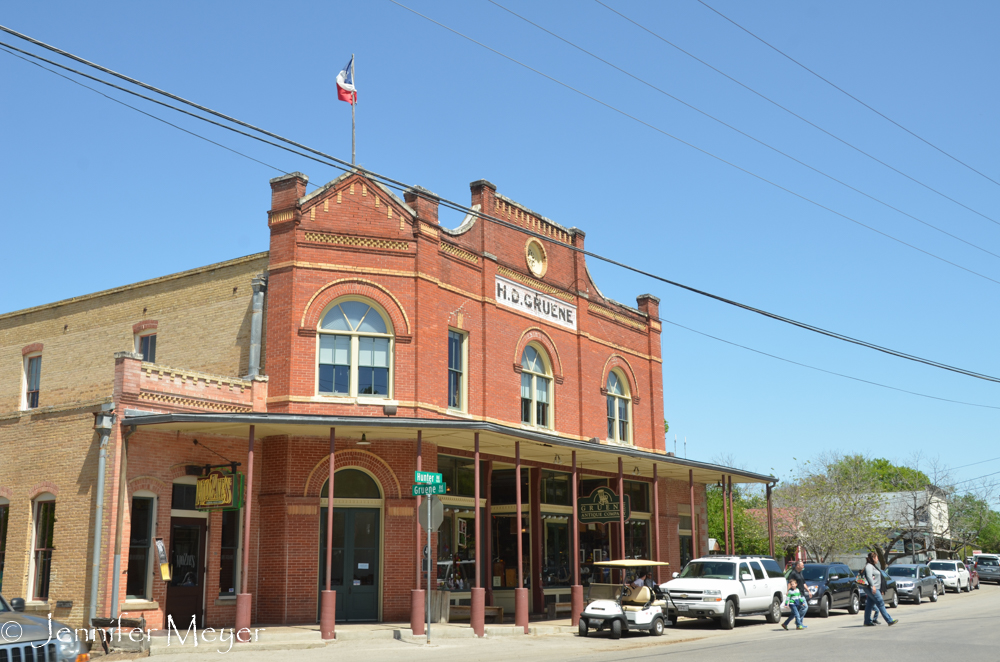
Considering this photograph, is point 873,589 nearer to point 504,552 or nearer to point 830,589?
point 830,589

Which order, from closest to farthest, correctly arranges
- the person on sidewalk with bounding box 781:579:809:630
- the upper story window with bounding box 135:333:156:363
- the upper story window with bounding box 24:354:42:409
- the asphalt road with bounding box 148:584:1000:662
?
the asphalt road with bounding box 148:584:1000:662
the person on sidewalk with bounding box 781:579:809:630
the upper story window with bounding box 135:333:156:363
the upper story window with bounding box 24:354:42:409

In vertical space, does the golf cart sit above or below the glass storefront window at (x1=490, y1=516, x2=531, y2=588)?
below

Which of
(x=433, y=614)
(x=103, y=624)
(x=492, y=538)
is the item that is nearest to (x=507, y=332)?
(x=492, y=538)

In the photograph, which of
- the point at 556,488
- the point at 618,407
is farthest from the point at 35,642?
the point at 618,407

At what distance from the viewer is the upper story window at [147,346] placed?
1054 inches

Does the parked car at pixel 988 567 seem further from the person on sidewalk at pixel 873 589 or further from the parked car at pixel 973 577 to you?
the person on sidewalk at pixel 873 589

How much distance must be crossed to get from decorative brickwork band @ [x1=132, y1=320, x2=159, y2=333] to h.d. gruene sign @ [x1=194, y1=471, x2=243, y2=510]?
7.26 metres

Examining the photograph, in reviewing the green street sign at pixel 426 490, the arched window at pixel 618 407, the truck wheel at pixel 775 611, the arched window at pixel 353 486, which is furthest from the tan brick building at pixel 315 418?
the truck wheel at pixel 775 611

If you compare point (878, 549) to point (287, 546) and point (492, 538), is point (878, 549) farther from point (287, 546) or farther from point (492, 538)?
point (287, 546)

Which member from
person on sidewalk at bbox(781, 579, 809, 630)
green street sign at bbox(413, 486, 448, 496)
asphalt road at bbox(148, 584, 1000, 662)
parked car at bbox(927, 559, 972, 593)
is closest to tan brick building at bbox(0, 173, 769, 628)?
green street sign at bbox(413, 486, 448, 496)

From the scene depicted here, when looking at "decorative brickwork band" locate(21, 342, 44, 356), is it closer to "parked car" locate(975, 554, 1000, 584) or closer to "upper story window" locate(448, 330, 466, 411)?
"upper story window" locate(448, 330, 466, 411)

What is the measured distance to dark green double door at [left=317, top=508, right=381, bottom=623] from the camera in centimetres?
2222

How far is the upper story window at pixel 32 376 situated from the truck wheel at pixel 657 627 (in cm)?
1925

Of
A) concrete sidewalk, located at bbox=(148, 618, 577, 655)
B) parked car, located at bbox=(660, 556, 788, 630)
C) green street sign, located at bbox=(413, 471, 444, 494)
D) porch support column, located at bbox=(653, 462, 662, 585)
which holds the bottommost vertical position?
concrete sidewalk, located at bbox=(148, 618, 577, 655)
